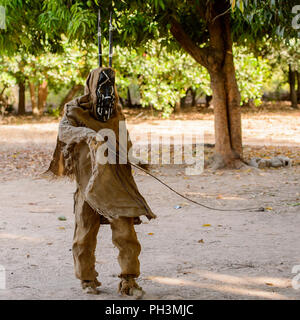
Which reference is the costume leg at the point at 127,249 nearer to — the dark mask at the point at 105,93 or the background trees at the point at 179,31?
the dark mask at the point at 105,93

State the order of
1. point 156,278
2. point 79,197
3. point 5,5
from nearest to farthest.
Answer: point 79,197, point 156,278, point 5,5

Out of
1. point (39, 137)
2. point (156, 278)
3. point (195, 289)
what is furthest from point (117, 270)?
point (39, 137)

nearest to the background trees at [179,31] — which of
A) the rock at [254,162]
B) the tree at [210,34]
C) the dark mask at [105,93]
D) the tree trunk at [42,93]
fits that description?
the tree at [210,34]

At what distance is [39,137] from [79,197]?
13.8 meters

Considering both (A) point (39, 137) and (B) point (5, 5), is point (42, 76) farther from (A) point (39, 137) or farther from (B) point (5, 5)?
(B) point (5, 5)

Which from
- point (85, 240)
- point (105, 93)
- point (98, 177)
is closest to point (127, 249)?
point (85, 240)

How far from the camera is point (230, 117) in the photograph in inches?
453

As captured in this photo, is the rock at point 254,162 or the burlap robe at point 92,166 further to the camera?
the rock at point 254,162

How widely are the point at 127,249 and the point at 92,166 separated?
73 centimetres

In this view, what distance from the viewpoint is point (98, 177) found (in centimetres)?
410

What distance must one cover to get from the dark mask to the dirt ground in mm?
1541

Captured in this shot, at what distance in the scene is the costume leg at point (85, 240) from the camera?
4.29 metres

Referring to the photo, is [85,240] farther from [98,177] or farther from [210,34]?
[210,34]

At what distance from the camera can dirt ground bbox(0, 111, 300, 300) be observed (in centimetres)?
454
